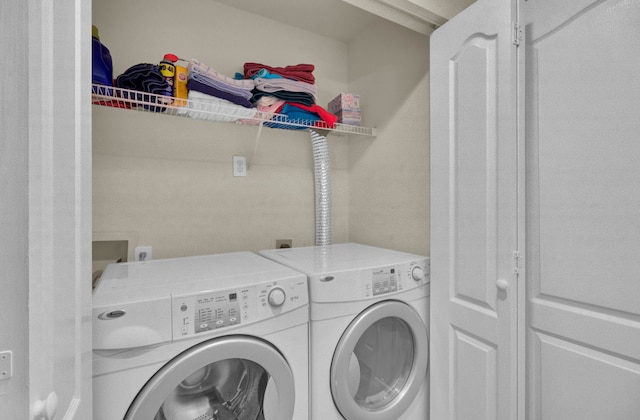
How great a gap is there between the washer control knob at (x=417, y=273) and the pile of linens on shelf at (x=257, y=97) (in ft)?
2.91

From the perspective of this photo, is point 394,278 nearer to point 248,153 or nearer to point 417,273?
point 417,273

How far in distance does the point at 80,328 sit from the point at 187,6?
1691 millimetres

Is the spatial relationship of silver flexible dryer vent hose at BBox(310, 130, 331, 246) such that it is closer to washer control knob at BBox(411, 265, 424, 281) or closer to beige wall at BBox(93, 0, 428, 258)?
beige wall at BBox(93, 0, 428, 258)

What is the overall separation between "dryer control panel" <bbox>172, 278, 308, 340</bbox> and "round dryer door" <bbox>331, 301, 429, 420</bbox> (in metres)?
0.30

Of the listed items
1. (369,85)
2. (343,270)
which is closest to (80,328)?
(343,270)

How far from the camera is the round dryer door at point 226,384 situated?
868mm

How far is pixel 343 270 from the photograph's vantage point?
1.20m

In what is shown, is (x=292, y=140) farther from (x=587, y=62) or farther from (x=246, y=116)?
(x=587, y=62)

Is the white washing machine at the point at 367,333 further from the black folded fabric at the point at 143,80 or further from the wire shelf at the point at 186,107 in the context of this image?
the black folded fabric at the point at 143,80

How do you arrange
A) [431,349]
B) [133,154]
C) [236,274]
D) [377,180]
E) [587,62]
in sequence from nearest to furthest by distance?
[587,62] → [236,274] → [431,349] → [133,154] → [377,180]

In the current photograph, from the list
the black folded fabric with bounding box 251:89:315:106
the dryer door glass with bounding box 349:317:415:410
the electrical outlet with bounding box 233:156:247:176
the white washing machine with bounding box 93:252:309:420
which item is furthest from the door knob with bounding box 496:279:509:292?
the electrical outlet with bounding box 233:156:247:176

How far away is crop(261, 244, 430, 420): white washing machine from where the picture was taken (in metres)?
1.14

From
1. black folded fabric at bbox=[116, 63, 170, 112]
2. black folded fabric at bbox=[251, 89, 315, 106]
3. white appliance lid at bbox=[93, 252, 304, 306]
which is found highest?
black folded fabric at bbox=[251, 89, 315, 106]

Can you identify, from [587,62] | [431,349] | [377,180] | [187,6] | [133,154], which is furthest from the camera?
[377,180]
